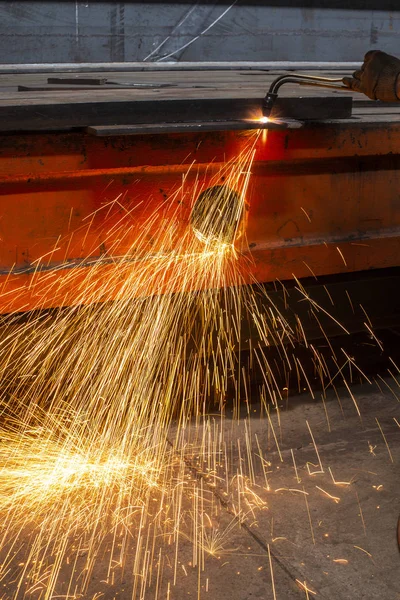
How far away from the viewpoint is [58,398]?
10.6ft

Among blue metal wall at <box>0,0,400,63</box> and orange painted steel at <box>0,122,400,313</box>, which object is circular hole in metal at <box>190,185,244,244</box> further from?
blue metal wall at <box>0,0,400,63</box>

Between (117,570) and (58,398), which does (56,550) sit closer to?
(117,570)

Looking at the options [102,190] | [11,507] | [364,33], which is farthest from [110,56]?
[11,507]

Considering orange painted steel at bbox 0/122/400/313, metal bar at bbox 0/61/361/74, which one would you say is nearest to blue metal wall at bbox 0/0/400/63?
metal bar at bbox 0/61/361/74

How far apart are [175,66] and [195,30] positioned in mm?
322

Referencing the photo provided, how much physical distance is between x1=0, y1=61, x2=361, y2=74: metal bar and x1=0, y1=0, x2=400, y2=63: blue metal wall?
0.07 metres

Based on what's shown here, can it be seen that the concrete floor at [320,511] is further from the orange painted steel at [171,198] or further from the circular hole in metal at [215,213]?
the circular hole in metal at [215,213]

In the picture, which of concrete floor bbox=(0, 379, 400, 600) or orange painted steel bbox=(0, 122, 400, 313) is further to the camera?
orange painted steel bbox=(0, 122, 400, 313)

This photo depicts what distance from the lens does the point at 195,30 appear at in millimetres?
5719

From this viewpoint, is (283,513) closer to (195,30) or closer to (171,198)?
(171,198)

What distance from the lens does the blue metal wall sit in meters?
5.32

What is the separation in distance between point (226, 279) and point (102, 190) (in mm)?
577

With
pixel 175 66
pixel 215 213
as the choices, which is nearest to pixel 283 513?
pixel 215 213

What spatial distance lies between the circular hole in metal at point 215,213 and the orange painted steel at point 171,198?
0.04 metres
